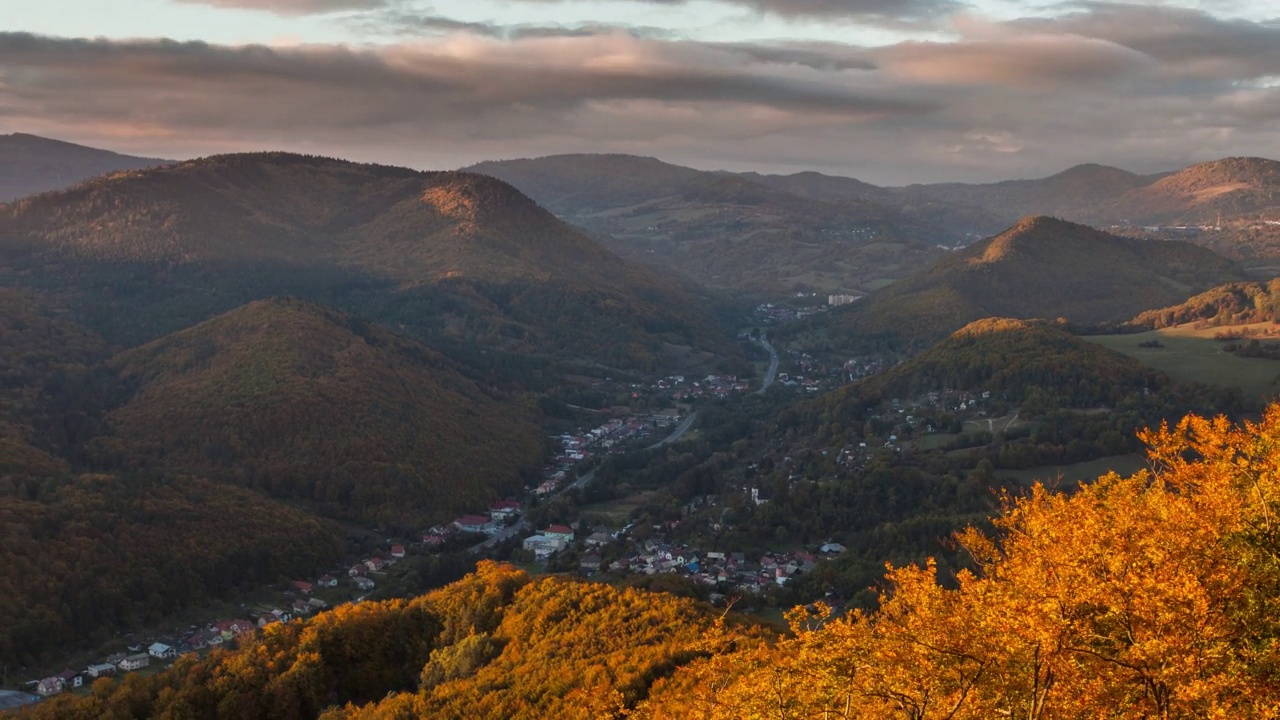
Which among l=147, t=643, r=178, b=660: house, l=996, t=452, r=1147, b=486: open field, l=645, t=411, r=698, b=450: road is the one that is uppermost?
l=996, t=452, r=1147, b=486: open field

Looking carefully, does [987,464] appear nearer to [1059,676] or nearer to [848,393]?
[848,393]

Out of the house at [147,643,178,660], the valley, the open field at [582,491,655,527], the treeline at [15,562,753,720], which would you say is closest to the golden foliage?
the valley

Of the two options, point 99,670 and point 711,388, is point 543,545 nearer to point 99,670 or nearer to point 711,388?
point 99,670

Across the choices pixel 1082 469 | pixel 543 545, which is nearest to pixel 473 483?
pixel 543 545

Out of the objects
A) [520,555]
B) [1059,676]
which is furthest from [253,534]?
[1059,676]

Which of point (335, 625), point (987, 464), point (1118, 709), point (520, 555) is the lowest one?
point (520, 555)

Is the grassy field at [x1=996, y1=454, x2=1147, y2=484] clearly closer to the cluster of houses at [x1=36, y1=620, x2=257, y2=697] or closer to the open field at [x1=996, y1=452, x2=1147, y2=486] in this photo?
the open field at [x1=996, y1=452, x2=1147, y2=486]
